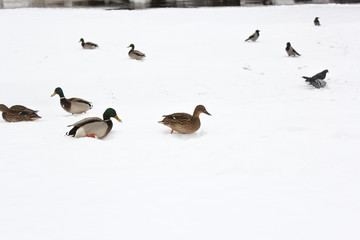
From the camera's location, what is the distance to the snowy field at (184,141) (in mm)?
3332

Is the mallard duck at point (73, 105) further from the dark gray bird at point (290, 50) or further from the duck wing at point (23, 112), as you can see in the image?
the dark gray bird at point (290, 50)

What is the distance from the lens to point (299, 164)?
464 centimetres

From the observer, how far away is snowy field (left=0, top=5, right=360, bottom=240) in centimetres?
333

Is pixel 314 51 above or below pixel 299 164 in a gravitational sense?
above

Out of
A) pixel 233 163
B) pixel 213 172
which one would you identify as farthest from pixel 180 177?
pixel 233 163

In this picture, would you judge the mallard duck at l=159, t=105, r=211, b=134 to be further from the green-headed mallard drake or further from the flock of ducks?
the green-headed mallard drake

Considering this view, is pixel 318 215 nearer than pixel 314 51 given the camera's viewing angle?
Yes

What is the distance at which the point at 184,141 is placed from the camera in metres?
6.06

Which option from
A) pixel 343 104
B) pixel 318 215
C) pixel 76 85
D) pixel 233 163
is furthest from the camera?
pixel 76 85

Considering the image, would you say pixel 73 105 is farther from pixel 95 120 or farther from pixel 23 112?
pixel 95 120

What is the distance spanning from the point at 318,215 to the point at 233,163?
5.07 feet

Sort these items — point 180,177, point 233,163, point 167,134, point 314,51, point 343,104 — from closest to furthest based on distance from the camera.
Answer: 1. point 180,177
2. point 233,163
3. point 167,134
4. point 343,104
5. point 314,51

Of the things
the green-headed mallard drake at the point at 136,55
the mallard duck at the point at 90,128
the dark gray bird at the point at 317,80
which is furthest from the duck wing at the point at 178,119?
the green-headed mallard drake at the point at 136,55

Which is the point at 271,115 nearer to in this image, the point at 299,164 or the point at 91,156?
the point at 299,164
